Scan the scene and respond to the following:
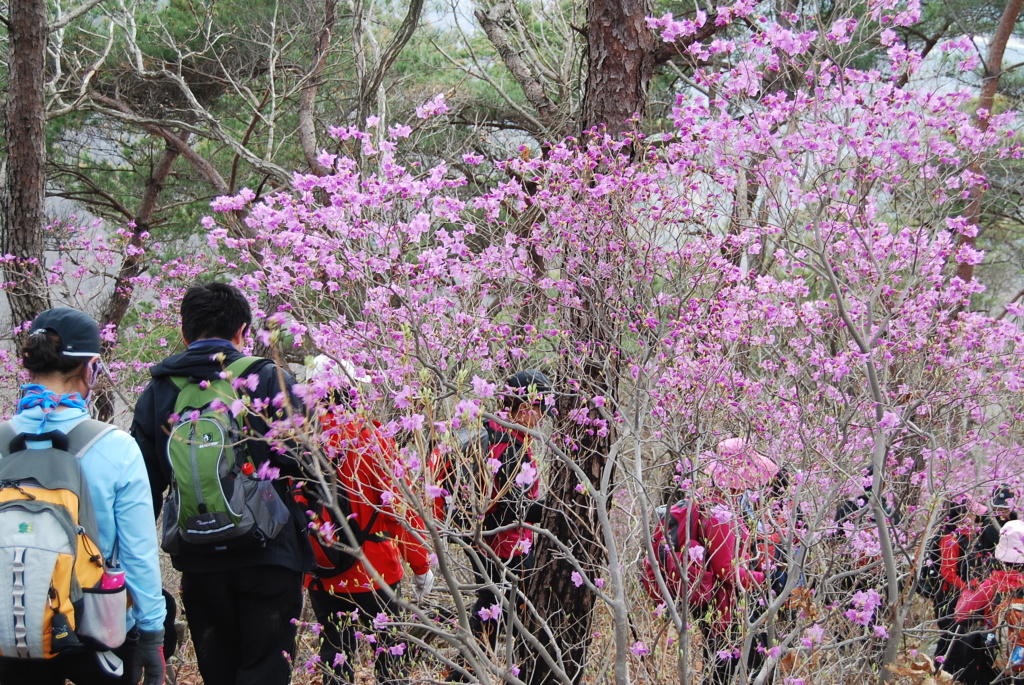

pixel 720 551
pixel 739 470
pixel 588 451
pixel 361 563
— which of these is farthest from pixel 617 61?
pixel 361 563

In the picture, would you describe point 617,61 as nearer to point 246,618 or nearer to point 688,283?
point 688,283

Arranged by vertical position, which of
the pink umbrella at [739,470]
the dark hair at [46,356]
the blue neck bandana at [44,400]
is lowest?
the pink umbrella at [739,470]

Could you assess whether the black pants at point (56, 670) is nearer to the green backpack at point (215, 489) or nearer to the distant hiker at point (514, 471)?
the green backpack at point (215, 489)

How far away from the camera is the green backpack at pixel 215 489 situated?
7.77 feet

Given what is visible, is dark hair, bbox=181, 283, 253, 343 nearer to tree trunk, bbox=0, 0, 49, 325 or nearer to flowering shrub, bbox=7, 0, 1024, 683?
flowering shrub, bbox=7, 0, 1024, 683

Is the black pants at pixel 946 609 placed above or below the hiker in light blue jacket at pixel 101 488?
below

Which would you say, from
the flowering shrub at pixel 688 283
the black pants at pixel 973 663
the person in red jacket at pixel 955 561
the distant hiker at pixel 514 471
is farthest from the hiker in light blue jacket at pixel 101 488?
the black pants at pixel 973 663

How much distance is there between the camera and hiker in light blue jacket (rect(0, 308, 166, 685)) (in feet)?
6.99

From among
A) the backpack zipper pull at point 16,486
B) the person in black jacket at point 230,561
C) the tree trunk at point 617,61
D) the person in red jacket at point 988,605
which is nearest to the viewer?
the backpack zipper pull at point 16,486

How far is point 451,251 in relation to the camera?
330 cm

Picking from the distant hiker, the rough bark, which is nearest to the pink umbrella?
the distant hiker

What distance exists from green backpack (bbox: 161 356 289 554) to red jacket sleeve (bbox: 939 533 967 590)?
2.89 m

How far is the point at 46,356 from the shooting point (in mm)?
2201

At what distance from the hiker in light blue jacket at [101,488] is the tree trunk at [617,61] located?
243 centimetres
